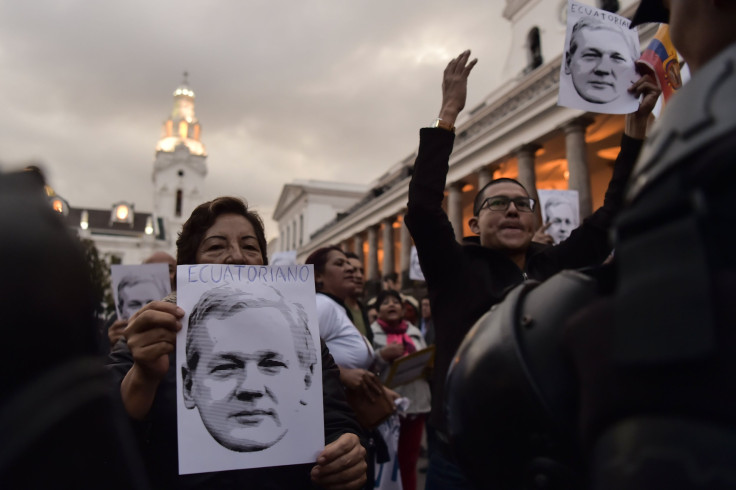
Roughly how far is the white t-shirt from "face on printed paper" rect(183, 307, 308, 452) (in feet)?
6.13

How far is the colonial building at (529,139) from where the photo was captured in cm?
1672

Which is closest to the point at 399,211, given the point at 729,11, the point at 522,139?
the point at 522,139

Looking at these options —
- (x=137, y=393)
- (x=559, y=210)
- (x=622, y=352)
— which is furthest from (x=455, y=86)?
(x=559, y=210)

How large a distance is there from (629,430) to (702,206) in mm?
265

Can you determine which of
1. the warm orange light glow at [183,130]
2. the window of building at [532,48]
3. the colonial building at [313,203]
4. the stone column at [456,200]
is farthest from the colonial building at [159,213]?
the window of building at [532,48]

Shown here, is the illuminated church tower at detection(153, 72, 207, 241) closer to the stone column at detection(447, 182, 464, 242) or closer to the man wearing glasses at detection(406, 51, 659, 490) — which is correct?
the stone column at detection(447, 182, 464, 242)

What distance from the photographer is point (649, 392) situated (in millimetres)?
574

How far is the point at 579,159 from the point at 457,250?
1558cm

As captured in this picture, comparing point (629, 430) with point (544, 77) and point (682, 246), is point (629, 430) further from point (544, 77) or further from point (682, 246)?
point (544, 77)

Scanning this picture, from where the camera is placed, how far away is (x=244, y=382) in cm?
153

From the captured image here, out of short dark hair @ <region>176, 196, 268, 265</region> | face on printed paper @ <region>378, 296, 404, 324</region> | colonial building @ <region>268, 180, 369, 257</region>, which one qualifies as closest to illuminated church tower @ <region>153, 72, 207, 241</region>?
colonial building @ <region>268, 180, 369, 257</region>

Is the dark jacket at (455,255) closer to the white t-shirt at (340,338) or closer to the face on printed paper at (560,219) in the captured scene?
the white t-shirt at (340,338)

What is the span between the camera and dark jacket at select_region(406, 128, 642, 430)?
2201 mm

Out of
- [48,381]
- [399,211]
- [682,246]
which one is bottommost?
[48,381]
